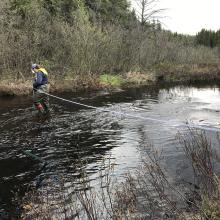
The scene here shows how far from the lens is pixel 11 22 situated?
91.7 ft

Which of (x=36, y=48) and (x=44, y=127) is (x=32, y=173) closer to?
(x=44, y=127)

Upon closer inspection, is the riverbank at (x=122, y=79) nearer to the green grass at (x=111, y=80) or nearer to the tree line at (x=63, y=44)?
the green grass at (x=111, y=80)

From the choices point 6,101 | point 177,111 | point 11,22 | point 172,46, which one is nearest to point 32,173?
point 177,111

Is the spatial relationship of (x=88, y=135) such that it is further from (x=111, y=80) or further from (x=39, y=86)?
(x=111, y=80)

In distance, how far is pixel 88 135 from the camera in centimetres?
1447

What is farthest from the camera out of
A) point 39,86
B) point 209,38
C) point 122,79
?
point 209,38

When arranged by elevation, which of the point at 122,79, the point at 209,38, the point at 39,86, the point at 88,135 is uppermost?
the point at 209,38

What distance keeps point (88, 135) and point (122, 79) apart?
18.6 m

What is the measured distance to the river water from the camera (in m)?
10.5

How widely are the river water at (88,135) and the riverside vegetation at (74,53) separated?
14.9 ft

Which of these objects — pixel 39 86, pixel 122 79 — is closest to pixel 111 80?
pixel 122 79

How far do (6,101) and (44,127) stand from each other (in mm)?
7387

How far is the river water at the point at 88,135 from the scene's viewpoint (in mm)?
10453

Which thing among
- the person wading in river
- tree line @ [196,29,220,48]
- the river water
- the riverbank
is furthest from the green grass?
tree line @ [196,29,220,48]
